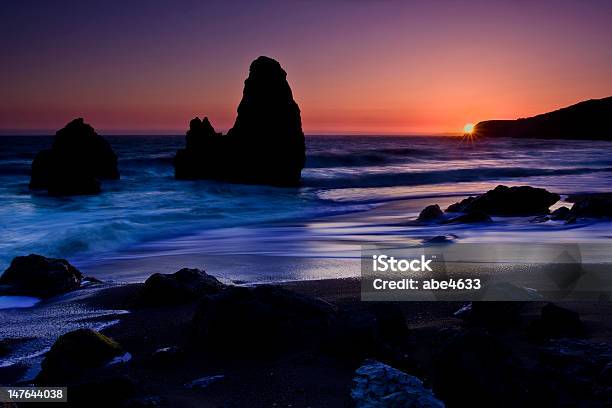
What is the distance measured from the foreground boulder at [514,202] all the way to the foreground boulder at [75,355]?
10354 millimetres

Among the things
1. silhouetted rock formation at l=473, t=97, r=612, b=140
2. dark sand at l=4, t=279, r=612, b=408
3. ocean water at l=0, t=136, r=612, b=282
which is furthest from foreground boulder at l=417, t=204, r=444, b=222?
silhouetted rock formation at l=473, t=97, r=612, b=140

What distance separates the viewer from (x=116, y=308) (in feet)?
19.1

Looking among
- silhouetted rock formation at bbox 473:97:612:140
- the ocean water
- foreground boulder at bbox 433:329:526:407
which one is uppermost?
silhouetted rock formation at bbox 473:97:612:140

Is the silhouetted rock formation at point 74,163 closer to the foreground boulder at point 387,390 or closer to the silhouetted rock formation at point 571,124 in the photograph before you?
the foreground boulder at point 387,390

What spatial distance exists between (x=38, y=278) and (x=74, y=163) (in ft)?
68.3

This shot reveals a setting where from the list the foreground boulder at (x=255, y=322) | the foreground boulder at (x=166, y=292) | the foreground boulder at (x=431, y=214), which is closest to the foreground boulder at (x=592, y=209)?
the foreground boulder at (x=431, y=214)

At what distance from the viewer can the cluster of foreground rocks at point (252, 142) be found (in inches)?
1169

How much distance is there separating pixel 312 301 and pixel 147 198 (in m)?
19.6

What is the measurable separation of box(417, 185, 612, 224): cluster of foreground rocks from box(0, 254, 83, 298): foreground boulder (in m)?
7.91
